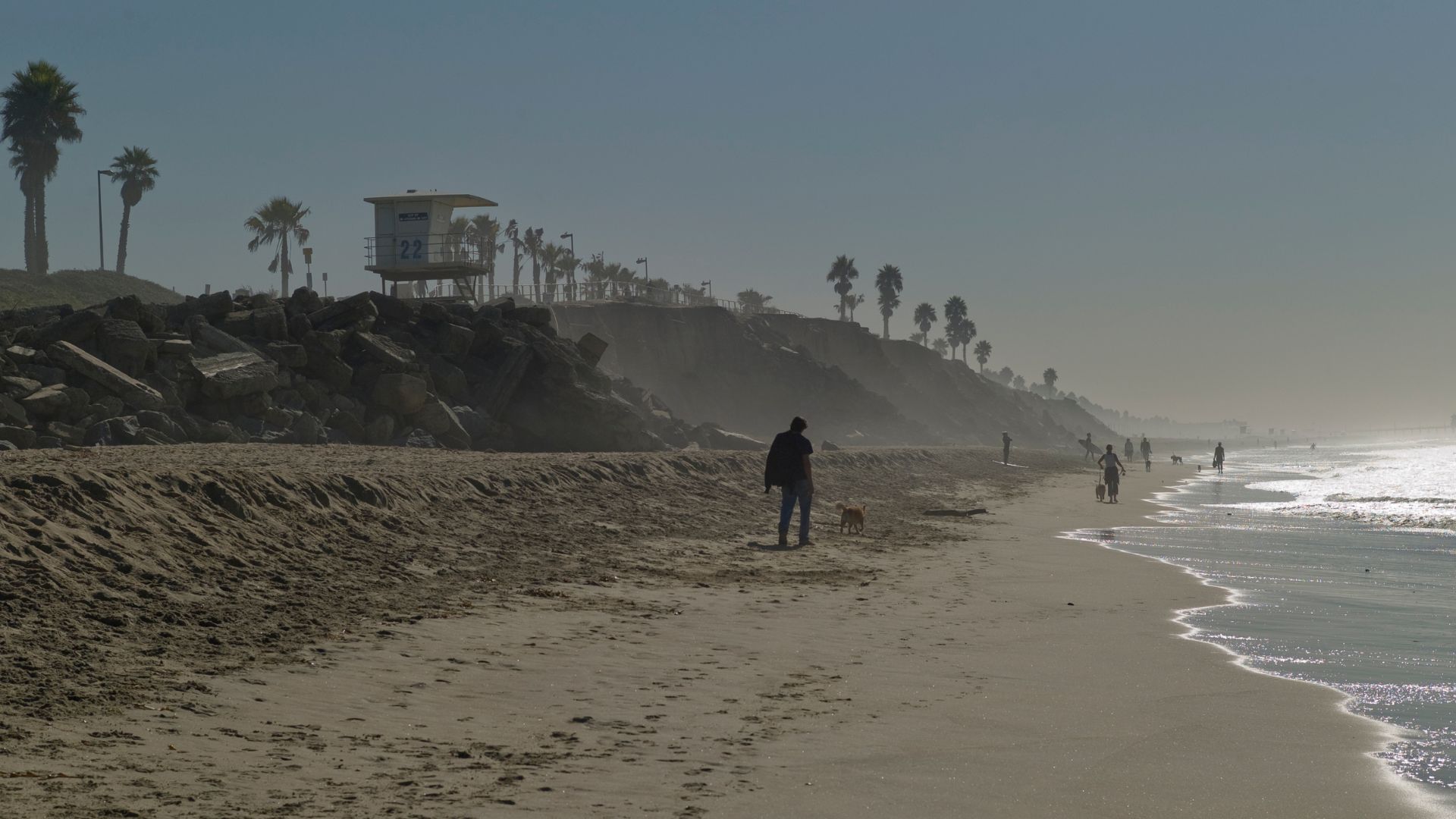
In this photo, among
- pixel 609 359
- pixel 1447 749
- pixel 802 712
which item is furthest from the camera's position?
pixel 609 359

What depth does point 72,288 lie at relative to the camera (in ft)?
200

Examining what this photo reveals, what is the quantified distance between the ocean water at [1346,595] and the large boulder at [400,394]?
14.7m

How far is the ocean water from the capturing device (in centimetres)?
670

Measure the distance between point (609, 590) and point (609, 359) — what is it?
57653 mm

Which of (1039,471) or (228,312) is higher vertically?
(228,312)

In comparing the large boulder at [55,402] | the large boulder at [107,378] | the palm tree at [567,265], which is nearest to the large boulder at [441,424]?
the large boulder at [107,378]

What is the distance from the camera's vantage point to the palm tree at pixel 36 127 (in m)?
67.2

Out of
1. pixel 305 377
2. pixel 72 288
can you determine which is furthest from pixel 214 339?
pixel 72 288

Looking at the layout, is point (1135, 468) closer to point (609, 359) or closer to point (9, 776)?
point (609, 359)

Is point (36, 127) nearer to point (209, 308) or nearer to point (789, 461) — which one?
point (209, 308)

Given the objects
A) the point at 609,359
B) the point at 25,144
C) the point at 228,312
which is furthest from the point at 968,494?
the point at 25,144

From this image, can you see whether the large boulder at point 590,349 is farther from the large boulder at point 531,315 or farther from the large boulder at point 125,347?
the large boulder at point 125,347

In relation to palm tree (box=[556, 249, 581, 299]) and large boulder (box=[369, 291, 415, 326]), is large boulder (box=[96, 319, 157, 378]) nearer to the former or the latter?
large boulder (box=[369, 291, 415, 326])

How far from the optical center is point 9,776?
4121 mm
